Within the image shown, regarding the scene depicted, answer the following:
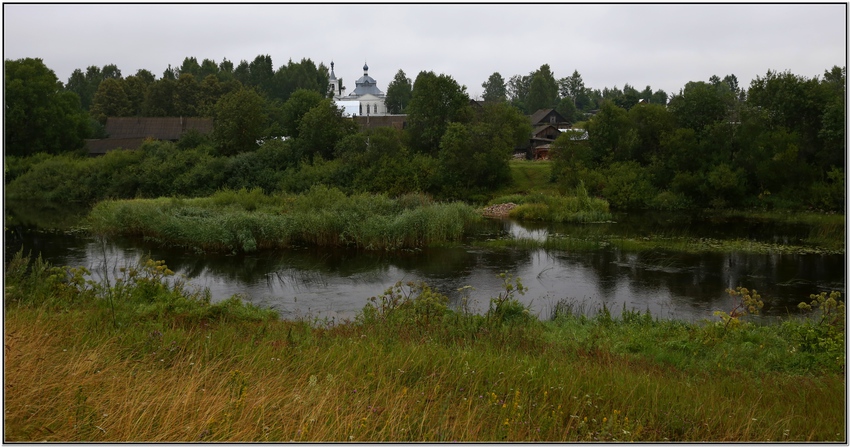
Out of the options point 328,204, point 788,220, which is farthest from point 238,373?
point 788,220

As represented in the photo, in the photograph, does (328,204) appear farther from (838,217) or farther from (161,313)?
(838,217)

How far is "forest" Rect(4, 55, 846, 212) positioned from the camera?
35.7 meters

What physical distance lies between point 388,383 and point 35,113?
51.0 meters

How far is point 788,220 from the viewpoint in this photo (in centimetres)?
3003

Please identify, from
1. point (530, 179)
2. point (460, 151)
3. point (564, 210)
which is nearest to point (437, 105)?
point (460, 151)

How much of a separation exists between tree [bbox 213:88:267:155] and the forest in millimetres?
92

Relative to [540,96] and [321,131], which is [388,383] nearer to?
[321,131]

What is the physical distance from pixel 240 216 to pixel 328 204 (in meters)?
3.99

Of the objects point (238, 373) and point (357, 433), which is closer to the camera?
point (357, 433)

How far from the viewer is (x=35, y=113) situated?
47844mm

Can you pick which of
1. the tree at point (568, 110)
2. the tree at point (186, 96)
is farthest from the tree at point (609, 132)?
the tree at point (186, 96)

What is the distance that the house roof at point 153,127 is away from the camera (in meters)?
59.8

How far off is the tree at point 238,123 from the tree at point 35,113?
13.1m

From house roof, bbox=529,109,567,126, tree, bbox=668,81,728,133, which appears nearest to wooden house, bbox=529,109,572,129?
house roof, bbox=529,109,567,126
